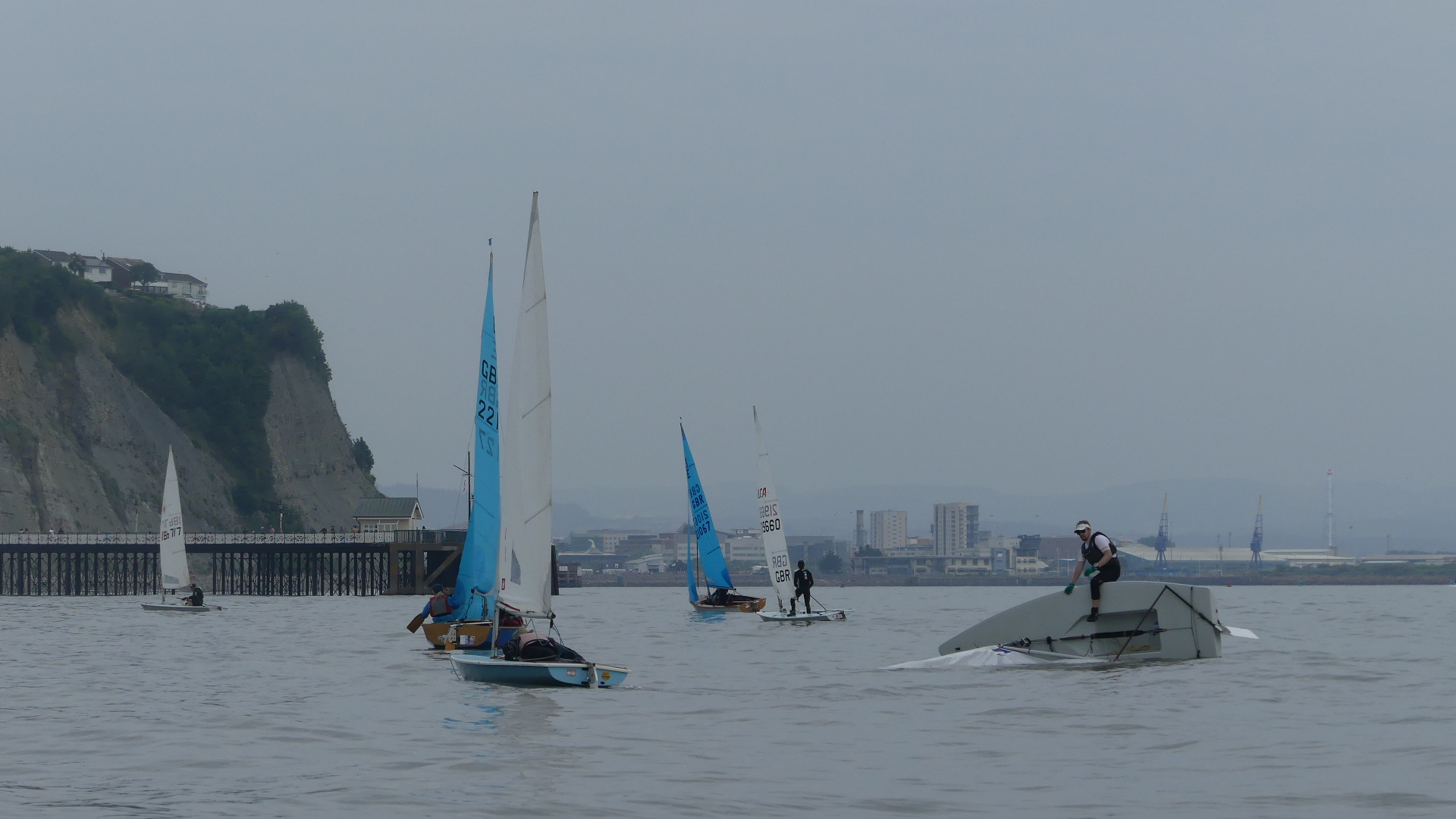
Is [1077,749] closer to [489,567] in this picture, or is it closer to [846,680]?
[846,680]

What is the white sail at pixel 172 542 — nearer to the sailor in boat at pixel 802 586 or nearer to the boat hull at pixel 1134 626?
the sailor in boat at pixel 802 586

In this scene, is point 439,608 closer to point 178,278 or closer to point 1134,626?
point 1134,626

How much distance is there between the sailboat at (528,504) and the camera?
949 inches

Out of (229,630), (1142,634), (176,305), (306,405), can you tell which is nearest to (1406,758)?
(1142,634)

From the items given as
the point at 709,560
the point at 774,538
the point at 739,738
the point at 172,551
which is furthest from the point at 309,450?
the point at 739,738

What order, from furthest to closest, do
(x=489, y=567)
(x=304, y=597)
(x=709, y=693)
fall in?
(x=304, y=597)
(x=489, y=567)
(x=709, y=693)

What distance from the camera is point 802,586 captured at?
50.9 metres

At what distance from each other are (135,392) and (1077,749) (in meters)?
121

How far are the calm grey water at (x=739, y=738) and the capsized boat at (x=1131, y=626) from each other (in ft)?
1.84

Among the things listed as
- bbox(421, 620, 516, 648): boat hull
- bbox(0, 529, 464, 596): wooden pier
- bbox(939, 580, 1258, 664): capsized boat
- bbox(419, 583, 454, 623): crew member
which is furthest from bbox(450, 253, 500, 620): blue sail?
bbox(0, 529, 464, 596): wooden pier

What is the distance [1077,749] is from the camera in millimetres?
17125

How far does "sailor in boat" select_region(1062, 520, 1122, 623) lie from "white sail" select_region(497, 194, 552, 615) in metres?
9.08

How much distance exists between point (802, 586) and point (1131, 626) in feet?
81.9

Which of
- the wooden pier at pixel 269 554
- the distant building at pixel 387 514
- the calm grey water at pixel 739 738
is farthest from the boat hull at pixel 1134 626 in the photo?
the distant building at pixel 387 514
